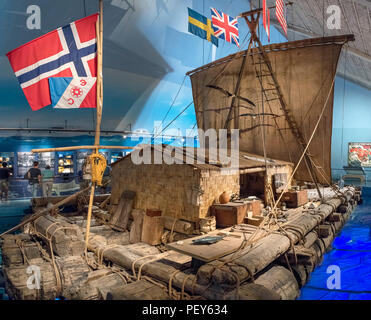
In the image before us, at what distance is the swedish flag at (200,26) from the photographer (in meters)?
10.7

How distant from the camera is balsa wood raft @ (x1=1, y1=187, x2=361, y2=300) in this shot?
332 centimetres

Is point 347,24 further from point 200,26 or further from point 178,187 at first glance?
point 178,187

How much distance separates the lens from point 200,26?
36.1 feet

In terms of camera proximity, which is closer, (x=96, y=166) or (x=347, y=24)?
(x=96, y=166)

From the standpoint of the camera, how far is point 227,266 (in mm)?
3477

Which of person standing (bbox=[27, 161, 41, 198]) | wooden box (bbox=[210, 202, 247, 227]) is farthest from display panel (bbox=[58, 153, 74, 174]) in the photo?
wooden box (bbox=[210, 202, 247, 227])

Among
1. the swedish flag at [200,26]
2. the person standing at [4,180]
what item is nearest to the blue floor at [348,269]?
the swedish flag at [200,26]

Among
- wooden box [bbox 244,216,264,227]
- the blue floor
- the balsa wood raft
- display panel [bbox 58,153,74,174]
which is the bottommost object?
the blue floor

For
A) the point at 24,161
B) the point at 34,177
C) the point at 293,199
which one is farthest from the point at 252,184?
the point at 24,161

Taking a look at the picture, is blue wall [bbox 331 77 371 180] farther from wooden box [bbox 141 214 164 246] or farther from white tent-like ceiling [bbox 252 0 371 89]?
wooden box [bbox 141 214 164 246]

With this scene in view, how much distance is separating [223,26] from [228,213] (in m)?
8.10

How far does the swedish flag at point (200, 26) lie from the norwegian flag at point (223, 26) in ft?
1.56

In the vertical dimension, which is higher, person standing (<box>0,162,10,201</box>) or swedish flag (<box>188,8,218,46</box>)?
swedish flag (<box>188,8,218,46</box>)

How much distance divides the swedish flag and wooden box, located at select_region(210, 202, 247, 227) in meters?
7.85
